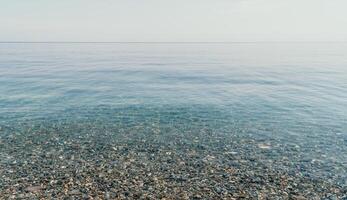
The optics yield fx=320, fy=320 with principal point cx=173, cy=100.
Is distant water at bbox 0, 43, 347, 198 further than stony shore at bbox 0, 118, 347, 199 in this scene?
Yes

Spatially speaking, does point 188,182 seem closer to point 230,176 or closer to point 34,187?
point 230,176

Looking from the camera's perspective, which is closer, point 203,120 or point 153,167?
point 153,167

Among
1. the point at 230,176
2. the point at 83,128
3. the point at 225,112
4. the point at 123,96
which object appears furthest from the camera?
the point at 123,96

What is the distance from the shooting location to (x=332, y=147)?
18.5 meters

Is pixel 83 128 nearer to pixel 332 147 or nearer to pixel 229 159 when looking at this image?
pixel 229 159

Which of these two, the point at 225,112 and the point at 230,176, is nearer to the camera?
the point at 230,176

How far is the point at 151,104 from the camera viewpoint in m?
30.2

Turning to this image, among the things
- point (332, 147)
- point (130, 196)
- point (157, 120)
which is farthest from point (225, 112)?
point (130, 196)

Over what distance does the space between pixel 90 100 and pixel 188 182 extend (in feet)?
68.1

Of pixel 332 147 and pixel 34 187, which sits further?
pixel 332 147

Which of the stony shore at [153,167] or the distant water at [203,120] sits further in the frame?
the distant water at [203,120]

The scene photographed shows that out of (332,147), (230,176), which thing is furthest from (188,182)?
(332,147)

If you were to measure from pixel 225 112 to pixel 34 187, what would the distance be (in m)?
17.6

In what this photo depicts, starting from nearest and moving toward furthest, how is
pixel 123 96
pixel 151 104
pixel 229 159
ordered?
pixel 229 159
pixel 151 104
pixel 123 96
